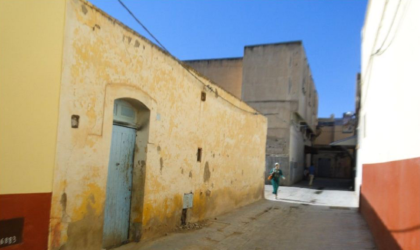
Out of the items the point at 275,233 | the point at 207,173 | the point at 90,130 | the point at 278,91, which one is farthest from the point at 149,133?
the point at 278,91

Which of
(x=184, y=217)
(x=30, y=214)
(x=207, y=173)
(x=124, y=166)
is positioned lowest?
(x=184, y=217)

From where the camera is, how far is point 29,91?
373 cm

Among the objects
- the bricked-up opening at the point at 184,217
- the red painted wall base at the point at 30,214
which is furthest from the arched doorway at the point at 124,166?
the bricked-up opening at the point at 184,217

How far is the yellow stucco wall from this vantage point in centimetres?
349

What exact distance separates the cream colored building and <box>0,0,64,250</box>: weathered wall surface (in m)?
0.01

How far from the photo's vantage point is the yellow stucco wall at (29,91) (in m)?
3.49

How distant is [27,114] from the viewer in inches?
146

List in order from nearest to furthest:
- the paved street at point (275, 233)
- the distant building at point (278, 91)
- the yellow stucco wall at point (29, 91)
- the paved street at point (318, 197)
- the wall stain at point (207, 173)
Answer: the yellow stucco wall at point (29, 91), the paved street at point (275, 233), the wall stain at point (207, 173), the paved street at point (318, 197), the distant building at point (278, 91)

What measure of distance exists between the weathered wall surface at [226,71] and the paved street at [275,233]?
15732 mm

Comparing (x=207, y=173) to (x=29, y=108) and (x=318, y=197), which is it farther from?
(x=318, y=197)

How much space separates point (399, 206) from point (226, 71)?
22.6m

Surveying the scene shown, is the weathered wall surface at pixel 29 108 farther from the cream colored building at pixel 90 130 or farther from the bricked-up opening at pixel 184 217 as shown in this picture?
the bricked-up opening at pixel 184 217

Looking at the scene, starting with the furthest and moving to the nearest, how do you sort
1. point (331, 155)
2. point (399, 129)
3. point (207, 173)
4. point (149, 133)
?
point (331, 155), point (207, 173), point (149, 133), point (399, 129)

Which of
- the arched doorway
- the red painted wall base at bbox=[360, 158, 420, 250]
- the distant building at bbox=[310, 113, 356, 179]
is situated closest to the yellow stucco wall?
the arched doorway
